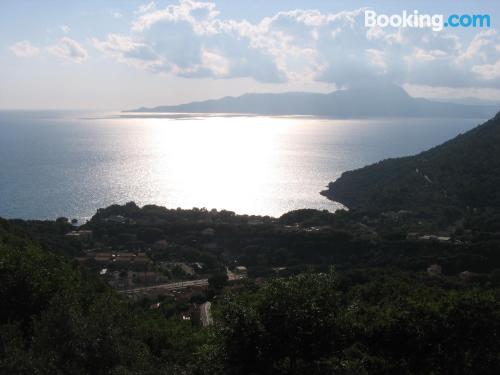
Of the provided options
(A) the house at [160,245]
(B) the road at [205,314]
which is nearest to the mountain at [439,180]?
(A) the house at [160,245]

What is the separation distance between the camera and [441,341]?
9078 millimetres

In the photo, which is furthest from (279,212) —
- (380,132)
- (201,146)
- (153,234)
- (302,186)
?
(380,132)

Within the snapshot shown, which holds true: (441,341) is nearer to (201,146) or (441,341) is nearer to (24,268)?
(24,268)

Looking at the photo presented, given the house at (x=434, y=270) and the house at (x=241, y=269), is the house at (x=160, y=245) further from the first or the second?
the house at (x=434, y=270)

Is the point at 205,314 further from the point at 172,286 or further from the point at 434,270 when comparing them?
the point at 434,270

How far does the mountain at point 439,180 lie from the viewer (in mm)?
39406

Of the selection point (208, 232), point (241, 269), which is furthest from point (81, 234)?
point (241, 269)

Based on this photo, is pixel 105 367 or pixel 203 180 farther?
pixel 203 180

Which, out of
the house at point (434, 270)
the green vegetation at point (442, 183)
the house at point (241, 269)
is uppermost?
the green vegetation at point (442, 183)

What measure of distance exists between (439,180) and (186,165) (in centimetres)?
4566

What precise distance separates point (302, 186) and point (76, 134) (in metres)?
81.7

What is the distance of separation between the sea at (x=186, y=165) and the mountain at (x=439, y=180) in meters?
4.74

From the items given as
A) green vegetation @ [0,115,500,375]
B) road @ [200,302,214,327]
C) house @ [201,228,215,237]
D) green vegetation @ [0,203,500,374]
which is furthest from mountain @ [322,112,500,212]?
green vegetation @ [0,203,500,374]

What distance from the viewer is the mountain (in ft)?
129
